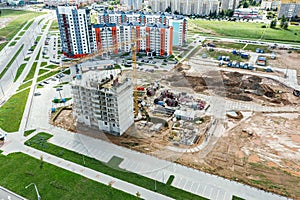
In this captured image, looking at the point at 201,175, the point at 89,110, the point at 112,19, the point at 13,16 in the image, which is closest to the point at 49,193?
the point at 89,110

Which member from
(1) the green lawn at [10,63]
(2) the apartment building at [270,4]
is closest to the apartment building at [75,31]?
(1) the green lawn at [10,63]

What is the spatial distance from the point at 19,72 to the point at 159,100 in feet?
132

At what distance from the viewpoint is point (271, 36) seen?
3831 inches

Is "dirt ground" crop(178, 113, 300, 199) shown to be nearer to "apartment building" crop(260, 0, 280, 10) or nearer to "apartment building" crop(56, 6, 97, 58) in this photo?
"apartment building" crop(56, 6, 97, 58)

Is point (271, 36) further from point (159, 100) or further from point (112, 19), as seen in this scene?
point (159, 100)

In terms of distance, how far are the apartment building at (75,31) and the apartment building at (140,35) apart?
94.5 inches

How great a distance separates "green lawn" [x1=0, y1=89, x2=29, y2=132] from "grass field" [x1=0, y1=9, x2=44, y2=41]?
184ft

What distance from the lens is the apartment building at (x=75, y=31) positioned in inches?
2744

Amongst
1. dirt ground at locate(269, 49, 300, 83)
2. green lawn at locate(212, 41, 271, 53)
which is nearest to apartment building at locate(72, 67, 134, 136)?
dirt ground at locate(269, 49, 300, 83)

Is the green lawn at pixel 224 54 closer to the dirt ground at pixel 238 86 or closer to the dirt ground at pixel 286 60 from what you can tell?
the dirt ground at pixel 286 60

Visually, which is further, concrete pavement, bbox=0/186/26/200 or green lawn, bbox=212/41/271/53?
green lawn, bbox=212/41/271/53

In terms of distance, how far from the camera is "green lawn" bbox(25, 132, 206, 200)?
28791 millimetres

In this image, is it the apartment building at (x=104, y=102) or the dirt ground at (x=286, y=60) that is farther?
the dirt ground at (x=286, y=60)

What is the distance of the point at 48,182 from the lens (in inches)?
1198
